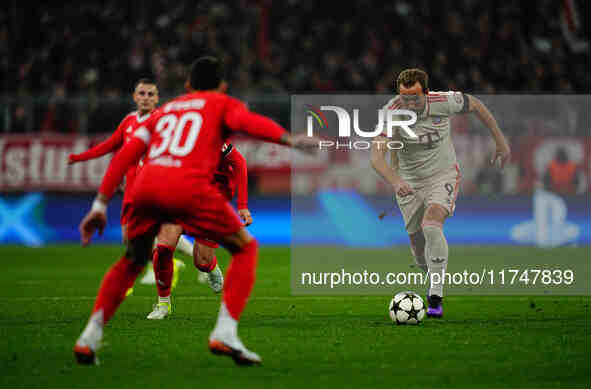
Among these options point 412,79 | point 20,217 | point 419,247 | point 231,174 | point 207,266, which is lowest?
point 207,266

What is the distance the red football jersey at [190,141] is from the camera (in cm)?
595

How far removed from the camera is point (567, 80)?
70.6 ft

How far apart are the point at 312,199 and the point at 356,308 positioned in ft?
24.2

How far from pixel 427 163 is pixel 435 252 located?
88 cm

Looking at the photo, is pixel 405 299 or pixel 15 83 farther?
pixel 15 83

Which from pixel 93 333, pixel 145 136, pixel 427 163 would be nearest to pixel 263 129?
pixel 145 136

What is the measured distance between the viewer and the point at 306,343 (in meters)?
7.19

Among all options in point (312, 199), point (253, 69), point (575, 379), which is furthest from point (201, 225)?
point (253, 69)

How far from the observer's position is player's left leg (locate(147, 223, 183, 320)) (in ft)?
28.6

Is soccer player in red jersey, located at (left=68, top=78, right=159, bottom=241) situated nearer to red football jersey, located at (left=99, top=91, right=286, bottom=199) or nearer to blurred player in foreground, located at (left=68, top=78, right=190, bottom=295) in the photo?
blurred player in foreground, located at (left=68, top=78, right=190, bottom=295)

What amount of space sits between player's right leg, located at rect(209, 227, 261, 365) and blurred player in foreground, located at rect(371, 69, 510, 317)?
2.92 m

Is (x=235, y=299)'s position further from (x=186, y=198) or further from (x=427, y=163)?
(x=427, y=163)

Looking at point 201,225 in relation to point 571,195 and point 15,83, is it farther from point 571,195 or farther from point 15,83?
point 15,83

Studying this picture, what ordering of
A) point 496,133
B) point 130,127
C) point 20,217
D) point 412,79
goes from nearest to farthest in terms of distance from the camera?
point 412,79 → point 496,133 → point 130,127 → point 20,217
